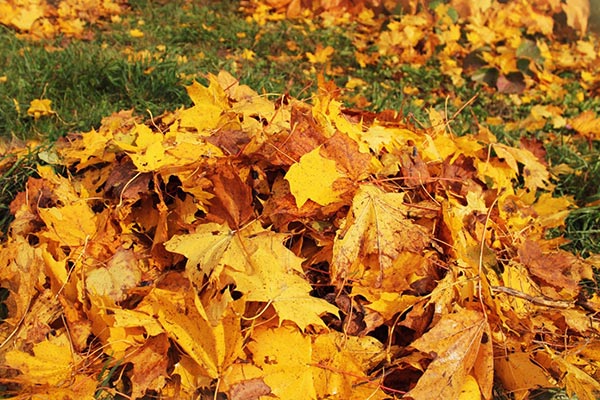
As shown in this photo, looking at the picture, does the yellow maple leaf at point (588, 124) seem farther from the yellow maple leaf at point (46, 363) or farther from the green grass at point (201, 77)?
the yellow maple leaf at point (46, 363)

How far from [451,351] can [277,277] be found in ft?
1.51

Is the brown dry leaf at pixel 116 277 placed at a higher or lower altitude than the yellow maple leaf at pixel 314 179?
lower

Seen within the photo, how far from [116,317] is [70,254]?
14.8 inches

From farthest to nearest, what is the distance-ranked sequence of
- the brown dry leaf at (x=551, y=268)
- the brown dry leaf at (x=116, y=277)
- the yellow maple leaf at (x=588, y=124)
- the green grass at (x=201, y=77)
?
the yellow maple leaf at (x=588, y=124) < the green grass at (x=201, y=77) < the brown dry leaf at (x=551, y=268) < the brown dry leaf at (x=116, y=277)

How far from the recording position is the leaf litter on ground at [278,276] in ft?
4.77

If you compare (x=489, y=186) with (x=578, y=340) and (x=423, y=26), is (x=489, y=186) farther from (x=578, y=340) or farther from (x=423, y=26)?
(x=423, y=26)

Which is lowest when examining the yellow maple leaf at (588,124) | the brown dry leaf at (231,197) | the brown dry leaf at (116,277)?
the yellow maple leaf at (588,124)

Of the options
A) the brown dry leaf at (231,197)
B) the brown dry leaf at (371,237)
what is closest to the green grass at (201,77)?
the brown dry leaf at (371,237)

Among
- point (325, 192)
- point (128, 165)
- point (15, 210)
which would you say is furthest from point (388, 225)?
point (15, 210)

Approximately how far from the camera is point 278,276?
1.48 metres

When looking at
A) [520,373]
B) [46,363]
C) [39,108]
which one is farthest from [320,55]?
[46,363]

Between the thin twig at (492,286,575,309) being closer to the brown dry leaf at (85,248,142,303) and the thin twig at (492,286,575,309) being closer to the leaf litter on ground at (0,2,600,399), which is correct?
the leaf litter on ground at (0,2,600,399)

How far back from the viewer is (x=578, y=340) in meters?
1.75

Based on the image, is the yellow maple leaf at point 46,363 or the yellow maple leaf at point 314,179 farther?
the yellow maple leaf at point 314,179
